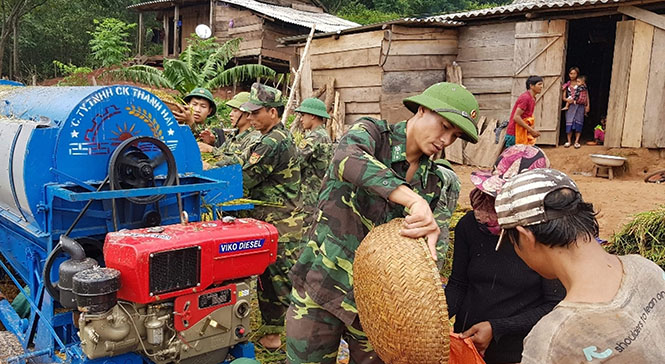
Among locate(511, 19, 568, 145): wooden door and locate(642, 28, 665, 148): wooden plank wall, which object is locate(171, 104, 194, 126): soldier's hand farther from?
locate(642, 28, 665, 148): wooden plank wall

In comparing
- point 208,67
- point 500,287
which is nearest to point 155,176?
point 500,287

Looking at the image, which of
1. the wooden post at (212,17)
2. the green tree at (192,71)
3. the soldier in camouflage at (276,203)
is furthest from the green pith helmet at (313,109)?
the wooden post at (212,17)

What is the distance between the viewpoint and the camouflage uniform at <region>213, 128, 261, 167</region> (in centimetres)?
394

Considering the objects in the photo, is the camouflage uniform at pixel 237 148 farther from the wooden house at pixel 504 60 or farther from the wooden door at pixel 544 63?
the wooden door at pixel 544 63

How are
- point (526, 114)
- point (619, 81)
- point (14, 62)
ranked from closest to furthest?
1. point (526, 114)
2. point (619, 81)
3. point (14, 62)

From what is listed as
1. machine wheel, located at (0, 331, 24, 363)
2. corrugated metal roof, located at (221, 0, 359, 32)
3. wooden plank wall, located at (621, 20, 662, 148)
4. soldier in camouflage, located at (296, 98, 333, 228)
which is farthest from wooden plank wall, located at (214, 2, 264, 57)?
machine wheel, located at (0, 331, 24, 363)

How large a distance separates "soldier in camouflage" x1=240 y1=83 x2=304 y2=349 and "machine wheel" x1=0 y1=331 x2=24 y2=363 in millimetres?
1687

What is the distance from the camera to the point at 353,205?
2406 mm

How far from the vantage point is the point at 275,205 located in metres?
4.26

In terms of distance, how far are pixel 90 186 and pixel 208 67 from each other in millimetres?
11159

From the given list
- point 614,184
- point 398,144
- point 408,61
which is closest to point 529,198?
point 398,144

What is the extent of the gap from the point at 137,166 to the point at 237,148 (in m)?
1.30

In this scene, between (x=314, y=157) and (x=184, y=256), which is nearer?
(x=184, y=256)

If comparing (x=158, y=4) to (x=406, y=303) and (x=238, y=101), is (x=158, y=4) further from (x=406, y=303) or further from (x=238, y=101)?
(x=406, y=303)
